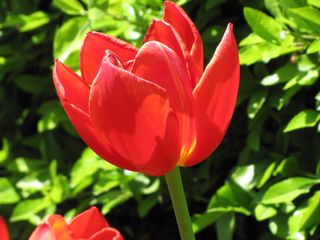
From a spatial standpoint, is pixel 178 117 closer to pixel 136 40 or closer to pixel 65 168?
pixel 136 40

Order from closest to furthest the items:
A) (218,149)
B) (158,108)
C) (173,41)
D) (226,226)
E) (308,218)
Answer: (158,108)
(173,41)
(308,218)
(226,226)
(218,149)

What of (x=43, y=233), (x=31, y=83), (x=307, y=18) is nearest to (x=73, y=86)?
(x=43, y=233)

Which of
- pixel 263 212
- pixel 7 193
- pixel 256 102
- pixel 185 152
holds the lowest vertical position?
pixel 7 193

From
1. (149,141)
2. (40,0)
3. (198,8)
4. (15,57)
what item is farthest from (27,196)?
(149,141)

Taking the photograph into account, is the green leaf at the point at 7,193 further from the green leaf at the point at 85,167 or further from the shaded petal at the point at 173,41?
the shaded petal at the point at 173,41

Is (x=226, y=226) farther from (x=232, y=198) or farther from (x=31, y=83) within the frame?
(x=31, y=83)

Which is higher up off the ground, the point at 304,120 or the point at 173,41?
the point at 173,41
